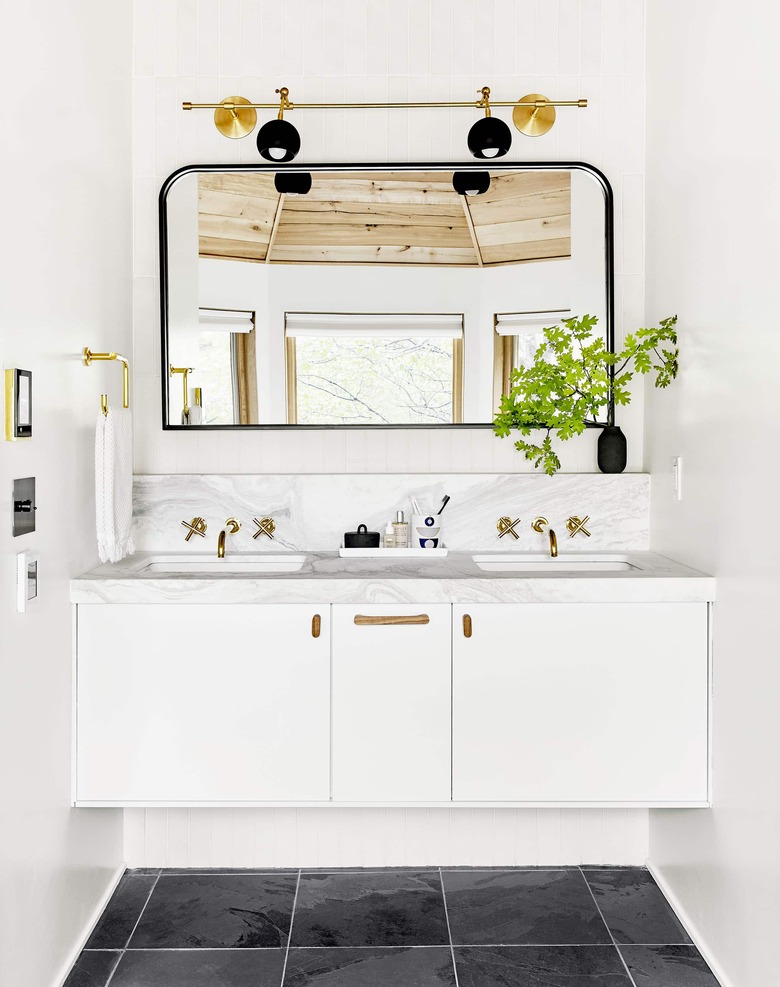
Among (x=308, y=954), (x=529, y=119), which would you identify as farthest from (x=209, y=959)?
(x=529, y=119)

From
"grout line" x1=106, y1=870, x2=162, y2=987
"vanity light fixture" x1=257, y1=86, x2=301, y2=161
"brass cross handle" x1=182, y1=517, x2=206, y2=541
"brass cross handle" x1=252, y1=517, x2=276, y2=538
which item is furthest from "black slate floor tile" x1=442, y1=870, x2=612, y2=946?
"vanity light fixture" x1=257, y1=86, x2=301, y2=161

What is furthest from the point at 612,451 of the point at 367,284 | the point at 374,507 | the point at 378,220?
the point at 378,220

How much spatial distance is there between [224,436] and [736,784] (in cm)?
170

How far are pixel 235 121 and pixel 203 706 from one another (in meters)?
1.69

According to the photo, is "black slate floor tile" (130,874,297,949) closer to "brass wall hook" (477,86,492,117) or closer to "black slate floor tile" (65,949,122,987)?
"black slate floor tile" (65,949,122,987)

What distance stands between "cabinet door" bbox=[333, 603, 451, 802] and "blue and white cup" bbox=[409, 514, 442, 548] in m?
0.51

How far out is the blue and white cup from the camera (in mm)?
2506

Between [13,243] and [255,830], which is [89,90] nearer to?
[13,243]

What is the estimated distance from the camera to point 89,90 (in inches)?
84.8

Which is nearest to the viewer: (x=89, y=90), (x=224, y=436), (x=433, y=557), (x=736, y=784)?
(x=736, y=784)

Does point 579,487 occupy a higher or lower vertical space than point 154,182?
lower

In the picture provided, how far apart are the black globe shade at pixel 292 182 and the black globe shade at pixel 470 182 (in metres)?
0.46

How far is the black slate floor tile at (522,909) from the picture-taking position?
210 cm

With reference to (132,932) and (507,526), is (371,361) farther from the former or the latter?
(132,932)
